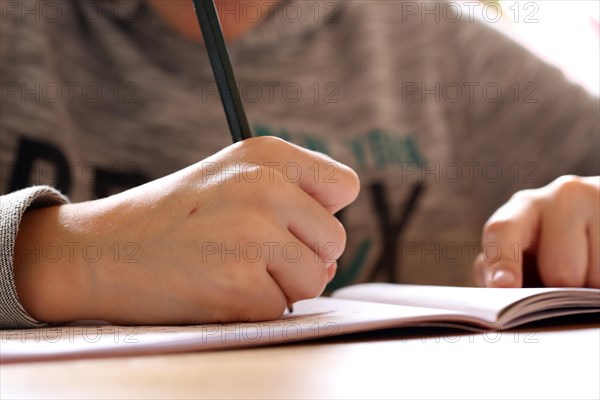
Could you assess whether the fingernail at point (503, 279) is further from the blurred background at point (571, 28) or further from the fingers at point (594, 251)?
the blurred background at point (571, 28)

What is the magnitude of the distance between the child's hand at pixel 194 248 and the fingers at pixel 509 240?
15 cm

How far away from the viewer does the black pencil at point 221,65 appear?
0.41 m

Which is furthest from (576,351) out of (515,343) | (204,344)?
(204,344)

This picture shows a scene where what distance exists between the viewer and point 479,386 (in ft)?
0.63

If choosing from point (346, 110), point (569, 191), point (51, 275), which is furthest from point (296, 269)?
point (346, 110)

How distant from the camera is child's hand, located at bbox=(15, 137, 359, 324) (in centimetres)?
35

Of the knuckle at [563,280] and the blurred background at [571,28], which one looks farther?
the blurred background at [571,28]

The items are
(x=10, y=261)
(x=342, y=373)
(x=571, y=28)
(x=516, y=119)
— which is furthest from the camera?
(x=571, y=28)

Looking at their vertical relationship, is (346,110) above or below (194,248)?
above

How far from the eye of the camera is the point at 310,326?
0.29 metres

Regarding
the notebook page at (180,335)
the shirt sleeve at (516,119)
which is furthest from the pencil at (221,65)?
the shirt sleeve at (516,119)

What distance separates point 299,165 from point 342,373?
0.61ft

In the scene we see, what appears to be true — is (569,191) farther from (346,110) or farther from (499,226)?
(346,110)

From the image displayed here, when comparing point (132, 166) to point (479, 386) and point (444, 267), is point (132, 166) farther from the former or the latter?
point (479, 386)
